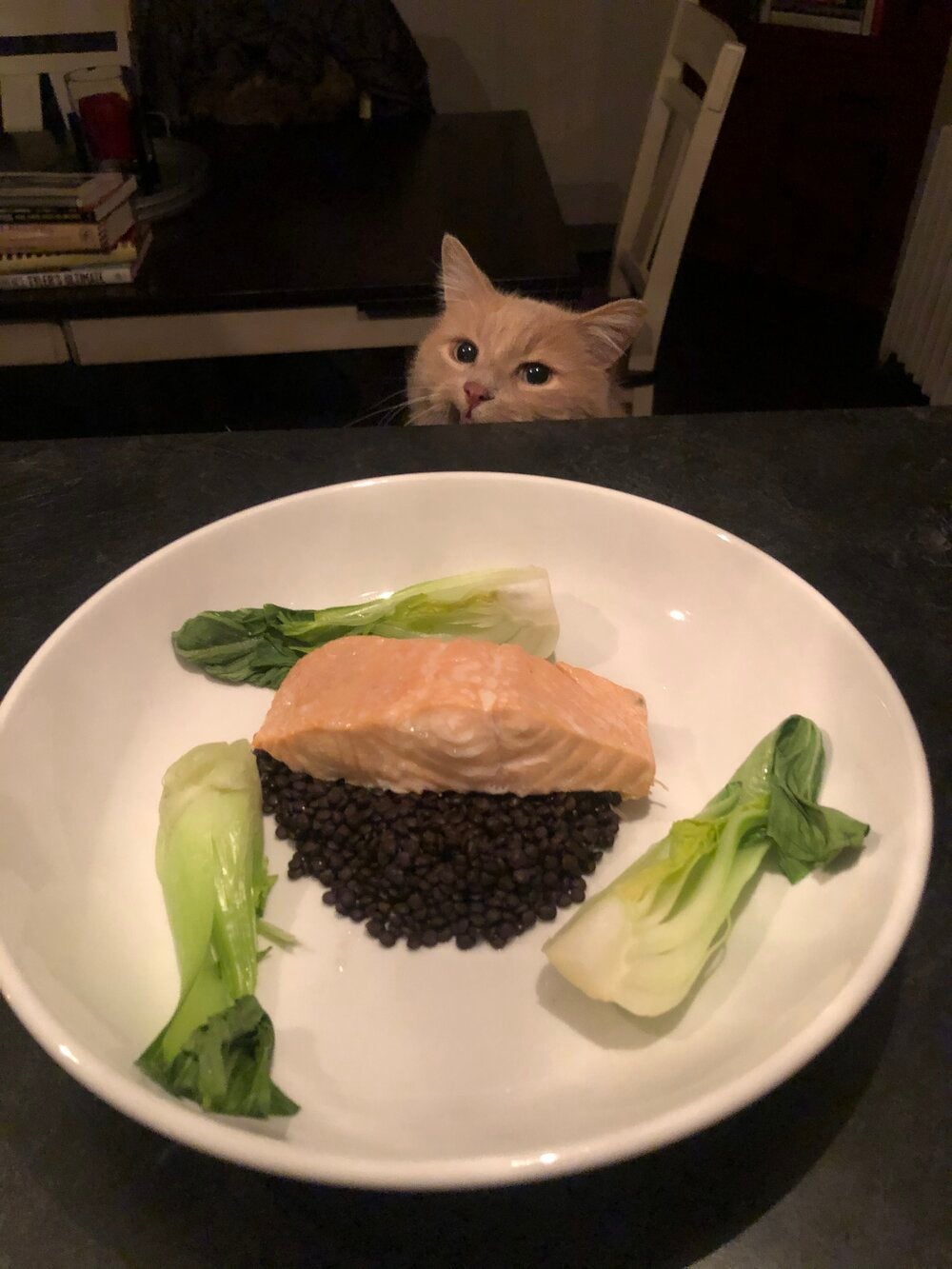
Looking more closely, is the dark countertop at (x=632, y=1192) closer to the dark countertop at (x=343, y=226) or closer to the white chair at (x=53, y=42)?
the dark countertop at (x=343, y=226)

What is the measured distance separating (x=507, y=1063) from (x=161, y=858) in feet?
1.24

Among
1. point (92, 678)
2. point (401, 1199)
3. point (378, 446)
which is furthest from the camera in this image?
point (378, 446)

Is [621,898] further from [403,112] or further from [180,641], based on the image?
[403,112]

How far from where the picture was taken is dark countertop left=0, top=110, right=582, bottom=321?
7.23 feet

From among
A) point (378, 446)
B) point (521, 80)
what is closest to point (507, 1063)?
point (378, 446)

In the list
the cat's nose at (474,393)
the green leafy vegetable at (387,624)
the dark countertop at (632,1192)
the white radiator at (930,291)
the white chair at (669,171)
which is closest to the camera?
the dark countertop at (632,1192)

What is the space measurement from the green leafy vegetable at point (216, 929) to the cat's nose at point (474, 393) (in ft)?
3.12

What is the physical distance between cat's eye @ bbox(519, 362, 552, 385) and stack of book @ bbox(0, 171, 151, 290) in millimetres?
1149

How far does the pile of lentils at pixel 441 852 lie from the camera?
31.5 inches

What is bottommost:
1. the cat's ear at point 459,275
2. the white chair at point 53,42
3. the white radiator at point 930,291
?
the white radiator at point 930,291

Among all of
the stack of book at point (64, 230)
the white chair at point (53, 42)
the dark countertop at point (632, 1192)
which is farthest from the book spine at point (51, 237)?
the dark countertop at point (632, 1192)

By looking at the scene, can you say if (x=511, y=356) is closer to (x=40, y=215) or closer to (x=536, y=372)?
(x=536, y=372)

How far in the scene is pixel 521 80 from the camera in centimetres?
376

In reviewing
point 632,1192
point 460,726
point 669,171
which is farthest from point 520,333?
point 632,1192
